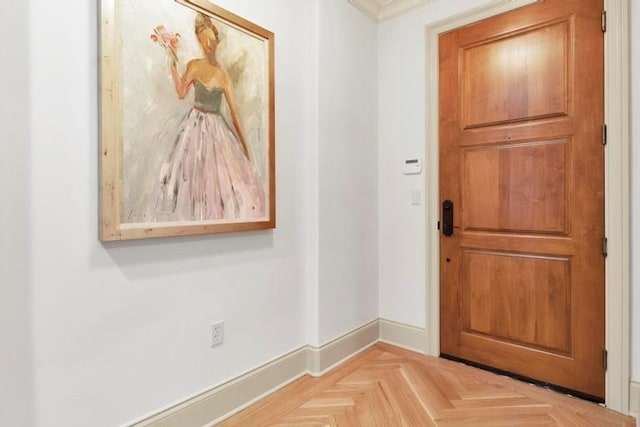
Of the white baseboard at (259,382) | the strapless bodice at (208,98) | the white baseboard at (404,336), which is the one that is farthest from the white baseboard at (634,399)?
the strapless bodice at (208,98)

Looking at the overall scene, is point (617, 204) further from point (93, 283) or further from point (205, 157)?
point (93, 283)

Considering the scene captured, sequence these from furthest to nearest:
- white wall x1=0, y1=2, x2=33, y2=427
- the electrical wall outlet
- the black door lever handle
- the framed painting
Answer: the black door lever handle → the electrical wall outlet → the framed painting → white wall x1=0, y1=2, x2=33, y2=427

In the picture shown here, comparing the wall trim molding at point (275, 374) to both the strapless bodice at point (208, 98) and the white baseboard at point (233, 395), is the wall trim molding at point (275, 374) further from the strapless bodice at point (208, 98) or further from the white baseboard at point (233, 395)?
the strapless bodice at point (208, 98)

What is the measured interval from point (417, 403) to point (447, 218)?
1181mm

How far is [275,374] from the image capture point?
6.61ft

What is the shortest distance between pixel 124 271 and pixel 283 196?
3.13ft

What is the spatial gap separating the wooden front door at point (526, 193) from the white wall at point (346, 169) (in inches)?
20.8

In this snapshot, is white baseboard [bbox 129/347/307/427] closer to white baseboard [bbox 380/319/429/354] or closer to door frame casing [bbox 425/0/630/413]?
white baseboard [bbox 380/319/429/354]

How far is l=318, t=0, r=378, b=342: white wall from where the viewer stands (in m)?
2.26

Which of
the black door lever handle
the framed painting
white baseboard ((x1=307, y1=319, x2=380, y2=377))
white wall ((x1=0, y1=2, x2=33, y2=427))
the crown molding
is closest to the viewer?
white wall ((x1=0, y1=2, x2=33, y2=427))

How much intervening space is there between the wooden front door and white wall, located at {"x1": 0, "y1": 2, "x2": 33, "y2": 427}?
7.37 feet

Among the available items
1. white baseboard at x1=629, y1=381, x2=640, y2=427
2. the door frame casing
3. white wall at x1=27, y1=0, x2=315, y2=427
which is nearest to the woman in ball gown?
white wall at x1=27, y1=0, x2=315, y2=427

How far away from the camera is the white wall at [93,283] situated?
1215 millimetres

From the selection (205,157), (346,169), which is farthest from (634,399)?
(205,157)
